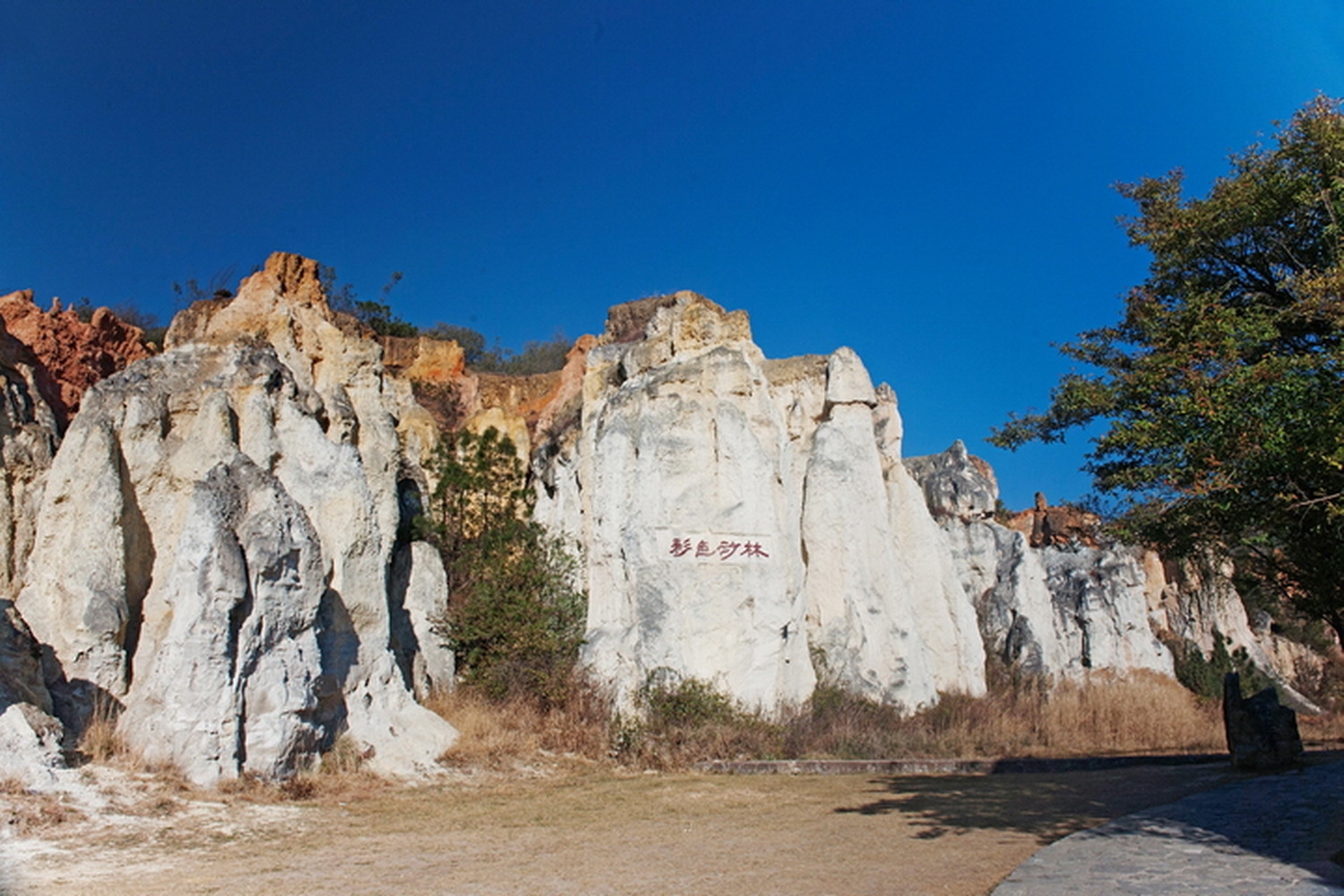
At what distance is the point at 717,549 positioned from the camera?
1582 centimetres

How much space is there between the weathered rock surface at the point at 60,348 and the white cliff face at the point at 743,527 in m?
8.38

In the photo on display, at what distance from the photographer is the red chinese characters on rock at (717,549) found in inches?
618

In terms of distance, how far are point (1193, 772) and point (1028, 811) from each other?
14.4 feet

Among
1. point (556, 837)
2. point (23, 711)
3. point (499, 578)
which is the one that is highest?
point (499, 578)

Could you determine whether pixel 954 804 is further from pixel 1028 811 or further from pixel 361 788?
A: pixel 361 788

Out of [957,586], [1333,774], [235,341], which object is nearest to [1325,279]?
[1333,774]

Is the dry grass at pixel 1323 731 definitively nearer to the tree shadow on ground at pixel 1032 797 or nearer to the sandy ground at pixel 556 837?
the tree shadow on ground at pixel 1032 797

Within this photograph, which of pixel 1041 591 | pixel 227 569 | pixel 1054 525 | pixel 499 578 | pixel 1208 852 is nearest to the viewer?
pixel 1208 852

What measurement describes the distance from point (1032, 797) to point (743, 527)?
6.71 metres

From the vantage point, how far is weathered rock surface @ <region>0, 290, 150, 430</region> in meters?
16.3

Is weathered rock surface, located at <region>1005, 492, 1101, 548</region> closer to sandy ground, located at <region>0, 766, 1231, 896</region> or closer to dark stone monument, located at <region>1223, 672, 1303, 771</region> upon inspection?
dark stone monument, located at <region>1223, 672, 1303, 771</region>

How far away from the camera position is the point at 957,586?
69.1ft

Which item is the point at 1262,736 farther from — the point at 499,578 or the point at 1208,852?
the point at 499,578

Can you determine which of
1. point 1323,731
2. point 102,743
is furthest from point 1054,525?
point 102,743
